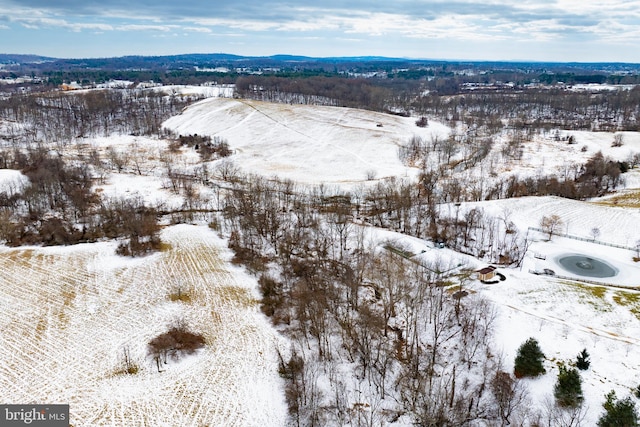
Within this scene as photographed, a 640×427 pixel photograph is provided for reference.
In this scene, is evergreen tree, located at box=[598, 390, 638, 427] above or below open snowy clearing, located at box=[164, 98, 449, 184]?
below

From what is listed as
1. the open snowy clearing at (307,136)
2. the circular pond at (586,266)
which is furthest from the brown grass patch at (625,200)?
the open snowy clearing at (307,136)

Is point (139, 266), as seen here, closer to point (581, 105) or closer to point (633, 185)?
point (633, 185)

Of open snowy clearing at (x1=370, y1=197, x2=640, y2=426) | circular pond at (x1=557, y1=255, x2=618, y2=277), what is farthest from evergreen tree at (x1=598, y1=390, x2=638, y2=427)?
circular pond at (x1=557, y1=255, x2=618, y2=277)

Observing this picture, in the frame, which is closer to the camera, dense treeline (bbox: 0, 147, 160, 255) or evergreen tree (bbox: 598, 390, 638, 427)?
evergreen tree (bbox: 598, 390, 638, 427)

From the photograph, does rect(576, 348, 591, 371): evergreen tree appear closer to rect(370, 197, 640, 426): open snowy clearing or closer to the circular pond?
rect(370, 197, 640, 426): open snowy clearing

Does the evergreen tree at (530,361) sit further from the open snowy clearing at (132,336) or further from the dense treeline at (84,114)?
the dense treeline at (84,114)

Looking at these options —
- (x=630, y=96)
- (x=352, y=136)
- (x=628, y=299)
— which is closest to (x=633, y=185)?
(x=628, y=299)
